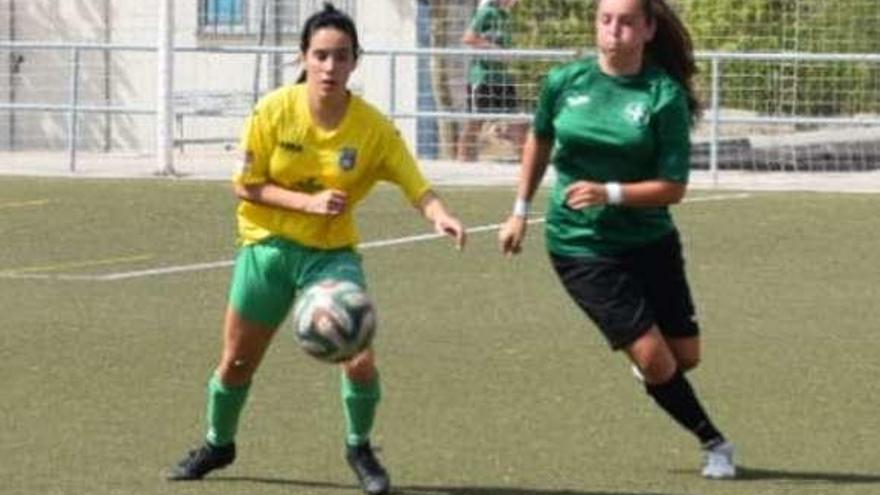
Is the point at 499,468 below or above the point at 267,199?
below

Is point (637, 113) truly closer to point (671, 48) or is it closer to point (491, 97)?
point (671, 48)

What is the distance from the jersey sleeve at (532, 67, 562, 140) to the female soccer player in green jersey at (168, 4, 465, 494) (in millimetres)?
556

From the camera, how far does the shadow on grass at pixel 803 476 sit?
10242 millimetres

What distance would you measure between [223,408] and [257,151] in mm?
910

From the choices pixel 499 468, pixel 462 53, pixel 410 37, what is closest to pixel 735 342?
pixel 499 468

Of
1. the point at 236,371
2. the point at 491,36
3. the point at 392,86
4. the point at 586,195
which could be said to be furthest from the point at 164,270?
the point at 491,36

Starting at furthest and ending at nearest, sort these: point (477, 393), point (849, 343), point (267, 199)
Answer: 1. point (849, 343)
2. point (477, 393)
3. point (267, 199)

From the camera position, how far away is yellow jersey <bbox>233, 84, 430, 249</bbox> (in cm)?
980

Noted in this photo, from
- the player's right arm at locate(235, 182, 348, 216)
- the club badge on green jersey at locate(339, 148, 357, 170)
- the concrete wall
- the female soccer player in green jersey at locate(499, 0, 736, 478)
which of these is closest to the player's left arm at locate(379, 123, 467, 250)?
the club badge on green jersey at locate(339, 148, 357, 170)

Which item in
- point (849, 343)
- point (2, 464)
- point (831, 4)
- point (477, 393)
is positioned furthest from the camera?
point (831, 4)

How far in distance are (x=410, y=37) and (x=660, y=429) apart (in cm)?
2171

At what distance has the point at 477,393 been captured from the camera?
1250 cm

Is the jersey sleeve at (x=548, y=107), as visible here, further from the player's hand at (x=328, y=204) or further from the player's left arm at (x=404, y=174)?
the player's hand at (x=328, y=204)

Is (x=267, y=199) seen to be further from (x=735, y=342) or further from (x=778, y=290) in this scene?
(x=778, y=290)
